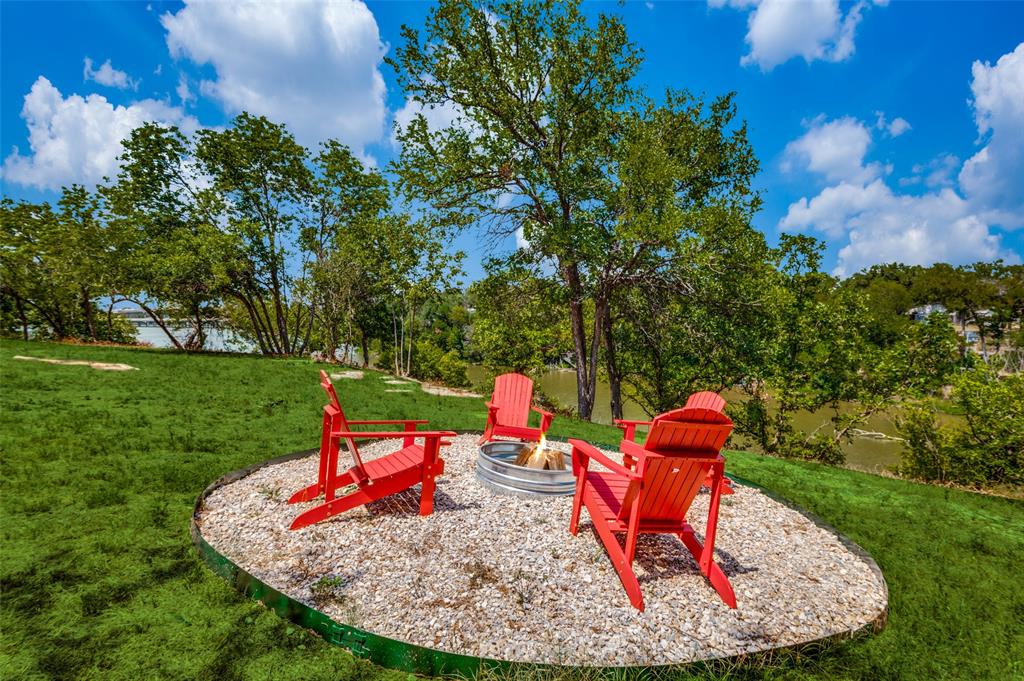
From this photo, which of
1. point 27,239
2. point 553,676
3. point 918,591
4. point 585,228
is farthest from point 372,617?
point 27,239

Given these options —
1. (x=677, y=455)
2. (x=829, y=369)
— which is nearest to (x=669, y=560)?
(x=677, y=455)

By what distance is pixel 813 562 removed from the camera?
351 cm

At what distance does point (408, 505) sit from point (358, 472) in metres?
0.70

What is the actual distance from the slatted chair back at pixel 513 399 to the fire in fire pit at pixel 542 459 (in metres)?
1.19

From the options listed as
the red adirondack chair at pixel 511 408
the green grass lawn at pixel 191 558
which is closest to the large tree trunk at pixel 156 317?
the green grass lawn at pixel 191 558

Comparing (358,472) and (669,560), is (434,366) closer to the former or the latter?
(358,472)

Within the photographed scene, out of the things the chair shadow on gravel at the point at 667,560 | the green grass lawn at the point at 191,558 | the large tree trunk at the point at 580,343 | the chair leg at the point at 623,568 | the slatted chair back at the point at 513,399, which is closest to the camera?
the green grass lawn at the point at 191,558

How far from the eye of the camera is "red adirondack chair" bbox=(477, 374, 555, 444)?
579 centimetres

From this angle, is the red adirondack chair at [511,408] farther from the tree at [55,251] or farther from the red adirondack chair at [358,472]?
the tree at [55,251]

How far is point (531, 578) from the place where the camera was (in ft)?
9.70

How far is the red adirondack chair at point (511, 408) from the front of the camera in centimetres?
579

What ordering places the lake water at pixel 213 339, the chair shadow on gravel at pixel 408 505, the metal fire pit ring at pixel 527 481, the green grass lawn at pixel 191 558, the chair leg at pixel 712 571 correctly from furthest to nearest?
the lake water at pixel 213 339
the metal fire pit ring at pixel 527 481
the chair shadow on gravel at pixel 408 505
the chair leg at pixel 712 571
the green grass lawn at pixel 191 558

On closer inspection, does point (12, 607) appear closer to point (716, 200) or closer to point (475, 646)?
point (475, 646)

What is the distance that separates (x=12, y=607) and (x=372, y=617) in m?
1.91
